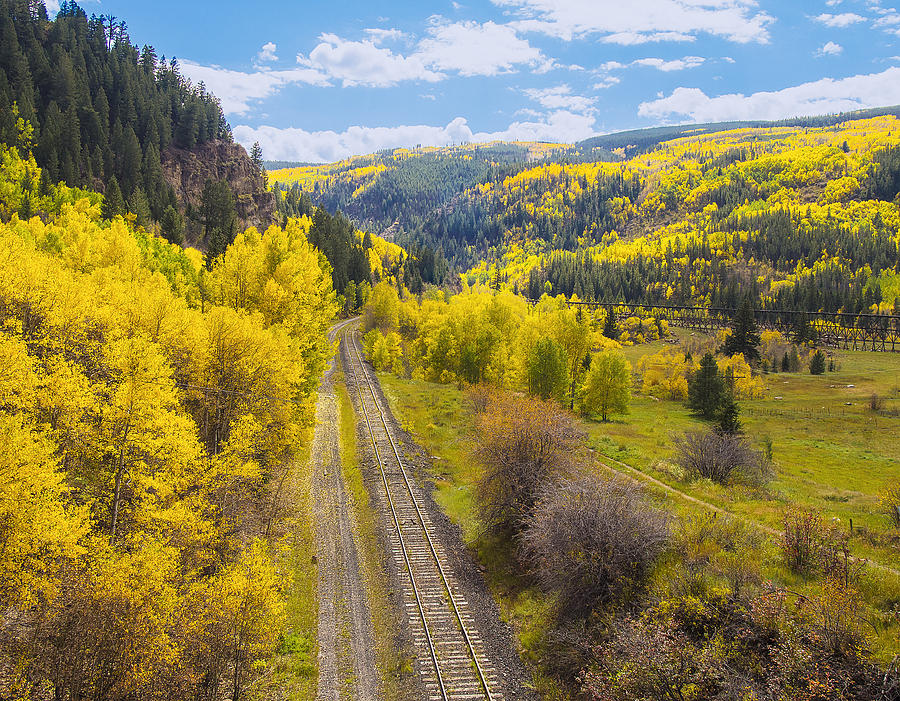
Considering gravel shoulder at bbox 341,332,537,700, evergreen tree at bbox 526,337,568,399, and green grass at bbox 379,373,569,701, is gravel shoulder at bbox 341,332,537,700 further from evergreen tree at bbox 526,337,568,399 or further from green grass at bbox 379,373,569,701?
evergreen tree at bbox 526,337,568,399

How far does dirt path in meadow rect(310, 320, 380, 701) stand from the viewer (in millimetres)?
18312

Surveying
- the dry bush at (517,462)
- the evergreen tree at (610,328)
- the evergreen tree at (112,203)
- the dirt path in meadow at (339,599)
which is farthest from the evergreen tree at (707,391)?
the evergreen tree at (112,203)

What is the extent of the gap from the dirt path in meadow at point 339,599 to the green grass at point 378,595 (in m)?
0.28

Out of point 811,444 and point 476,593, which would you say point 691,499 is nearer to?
point 476,593

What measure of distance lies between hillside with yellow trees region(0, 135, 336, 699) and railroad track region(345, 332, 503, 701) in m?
5.56

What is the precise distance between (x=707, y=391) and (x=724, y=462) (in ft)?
139

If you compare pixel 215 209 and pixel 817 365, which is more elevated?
pixel 215 209

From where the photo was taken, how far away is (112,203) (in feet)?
266

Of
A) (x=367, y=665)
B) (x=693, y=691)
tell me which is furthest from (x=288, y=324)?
(x=693, y=691)

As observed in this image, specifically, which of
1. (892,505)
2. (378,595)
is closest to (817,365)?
(892,505)

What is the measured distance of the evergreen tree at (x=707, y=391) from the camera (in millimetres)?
69562

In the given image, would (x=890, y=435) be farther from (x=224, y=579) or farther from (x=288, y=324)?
(x=224, y=579)

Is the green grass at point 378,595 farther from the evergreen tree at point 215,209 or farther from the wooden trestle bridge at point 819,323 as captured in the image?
the wooden trestle bridge at point 819,323

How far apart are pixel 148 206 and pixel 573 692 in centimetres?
9724
